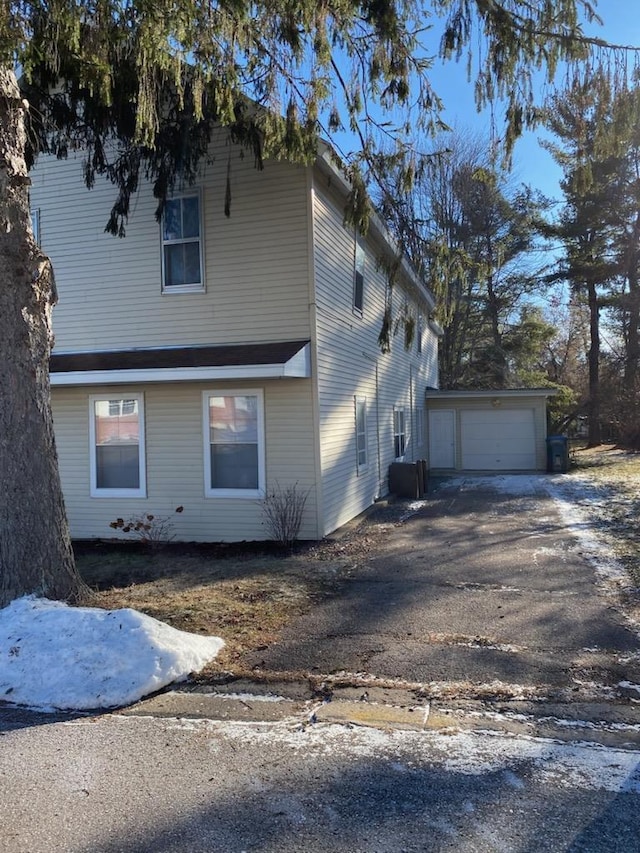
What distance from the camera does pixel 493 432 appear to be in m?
20.8

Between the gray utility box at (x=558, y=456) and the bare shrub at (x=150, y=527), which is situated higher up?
the gray utility box at (x=558, y=456)

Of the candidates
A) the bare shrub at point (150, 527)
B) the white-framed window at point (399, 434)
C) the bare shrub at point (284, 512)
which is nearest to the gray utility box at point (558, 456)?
the white-framed window at point (399, 434)

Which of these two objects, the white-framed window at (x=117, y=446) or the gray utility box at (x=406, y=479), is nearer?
the white-framed window at (x=117, y=446)

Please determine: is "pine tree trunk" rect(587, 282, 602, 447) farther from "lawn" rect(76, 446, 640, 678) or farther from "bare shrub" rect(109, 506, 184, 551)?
"bare shrub" rect(109, 506, 184, 551)

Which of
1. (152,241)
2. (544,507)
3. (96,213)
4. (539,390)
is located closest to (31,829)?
(152,241)

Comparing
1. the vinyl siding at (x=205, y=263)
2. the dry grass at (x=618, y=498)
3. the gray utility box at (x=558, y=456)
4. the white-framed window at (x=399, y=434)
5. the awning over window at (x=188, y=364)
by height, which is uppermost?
the vinyl siding at (x=205, y=263)

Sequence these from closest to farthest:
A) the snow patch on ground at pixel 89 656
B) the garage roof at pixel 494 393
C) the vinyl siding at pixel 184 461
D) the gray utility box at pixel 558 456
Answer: the snow patch on ground at pixel 89 656 < the vinyl siding at pixel 184 461 < the gray utility box at pixel 558 456 < the garage roof at pixel 494 393

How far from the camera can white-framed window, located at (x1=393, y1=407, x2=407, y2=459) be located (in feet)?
52.4

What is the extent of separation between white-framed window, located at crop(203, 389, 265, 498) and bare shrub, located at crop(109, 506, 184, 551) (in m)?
0.84

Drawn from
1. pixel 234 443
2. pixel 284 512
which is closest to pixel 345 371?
pixel 234 443

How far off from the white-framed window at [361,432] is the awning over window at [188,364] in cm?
286

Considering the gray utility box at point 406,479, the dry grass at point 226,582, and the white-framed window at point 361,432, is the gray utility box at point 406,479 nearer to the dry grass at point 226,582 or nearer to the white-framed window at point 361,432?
the white-framed window at point 361,432

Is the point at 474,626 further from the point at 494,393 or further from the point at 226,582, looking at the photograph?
the point at 494,393

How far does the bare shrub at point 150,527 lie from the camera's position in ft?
31.4
